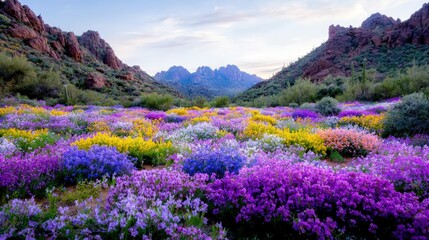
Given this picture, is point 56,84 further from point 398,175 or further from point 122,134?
point 398,175

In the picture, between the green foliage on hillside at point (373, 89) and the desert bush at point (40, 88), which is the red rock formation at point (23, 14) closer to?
the desert bush at point (40, 88)

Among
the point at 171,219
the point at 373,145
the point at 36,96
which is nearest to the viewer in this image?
the point at 171,219

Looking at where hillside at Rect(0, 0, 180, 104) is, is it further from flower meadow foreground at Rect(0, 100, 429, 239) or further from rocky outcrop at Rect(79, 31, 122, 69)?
flower meadow foreground at Rect(0, 100, 429, 239)

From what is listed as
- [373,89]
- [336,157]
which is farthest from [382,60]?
[336,157]

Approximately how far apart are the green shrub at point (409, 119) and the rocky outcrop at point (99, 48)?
3715 inches

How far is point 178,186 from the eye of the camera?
163 inches

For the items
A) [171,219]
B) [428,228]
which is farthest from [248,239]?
[428,228]

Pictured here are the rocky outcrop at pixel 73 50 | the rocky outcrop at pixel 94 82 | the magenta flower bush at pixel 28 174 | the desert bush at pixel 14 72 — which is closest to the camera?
the magenta flower bush at pixel 28 174

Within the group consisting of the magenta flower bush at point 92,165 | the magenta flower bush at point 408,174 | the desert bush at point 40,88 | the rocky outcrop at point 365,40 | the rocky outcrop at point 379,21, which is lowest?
the magenta flower bush at point 408,174

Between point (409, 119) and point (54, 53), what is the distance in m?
72.4

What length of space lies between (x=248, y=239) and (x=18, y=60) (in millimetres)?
39349

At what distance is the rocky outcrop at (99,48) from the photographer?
96.5m

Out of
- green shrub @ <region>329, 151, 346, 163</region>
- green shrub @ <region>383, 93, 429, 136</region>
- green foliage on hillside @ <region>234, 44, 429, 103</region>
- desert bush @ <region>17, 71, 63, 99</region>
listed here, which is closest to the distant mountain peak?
green foliage on hillside @ <region>234, 44, 429, 103</region>

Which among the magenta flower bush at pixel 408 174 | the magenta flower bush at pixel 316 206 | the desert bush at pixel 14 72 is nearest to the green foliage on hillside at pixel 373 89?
the magenta flower bush at pixel 408 174
